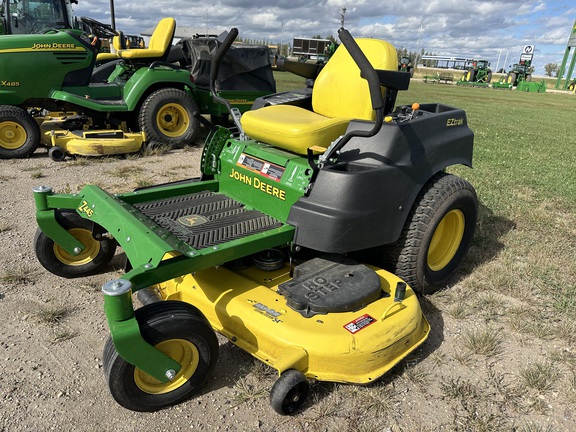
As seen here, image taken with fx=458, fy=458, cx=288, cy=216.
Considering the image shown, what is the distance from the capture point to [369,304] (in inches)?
91.0

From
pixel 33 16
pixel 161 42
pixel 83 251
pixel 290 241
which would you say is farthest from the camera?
pixel 33 16

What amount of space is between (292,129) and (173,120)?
4.35m

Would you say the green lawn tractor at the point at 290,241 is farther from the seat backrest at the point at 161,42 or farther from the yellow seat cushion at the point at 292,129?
the seat backrest at the point at 161,42

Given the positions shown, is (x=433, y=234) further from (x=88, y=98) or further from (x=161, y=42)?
(x=161, y=42)

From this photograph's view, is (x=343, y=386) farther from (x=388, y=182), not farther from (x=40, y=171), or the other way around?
(x=40, y=171)

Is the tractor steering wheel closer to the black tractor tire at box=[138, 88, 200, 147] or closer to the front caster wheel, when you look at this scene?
the black tractor tire at box=[138, 88, 200, 147]

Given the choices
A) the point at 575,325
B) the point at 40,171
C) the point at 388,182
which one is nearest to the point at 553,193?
the point at 575,325

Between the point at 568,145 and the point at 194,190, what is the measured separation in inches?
336

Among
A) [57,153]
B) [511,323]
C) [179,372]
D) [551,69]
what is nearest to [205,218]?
[179,372]

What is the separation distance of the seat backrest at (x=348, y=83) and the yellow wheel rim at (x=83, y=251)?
182 cm

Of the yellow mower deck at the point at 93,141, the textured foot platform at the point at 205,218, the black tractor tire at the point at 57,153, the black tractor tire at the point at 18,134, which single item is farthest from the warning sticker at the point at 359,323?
the black tractor tire at the point at 18,134

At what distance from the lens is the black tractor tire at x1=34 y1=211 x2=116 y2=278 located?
9.41 feet

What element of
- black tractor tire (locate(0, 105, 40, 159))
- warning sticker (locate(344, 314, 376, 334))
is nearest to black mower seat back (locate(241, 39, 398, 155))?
warning sticker (locate(344, 314, 376, 334))

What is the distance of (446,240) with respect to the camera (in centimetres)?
321
